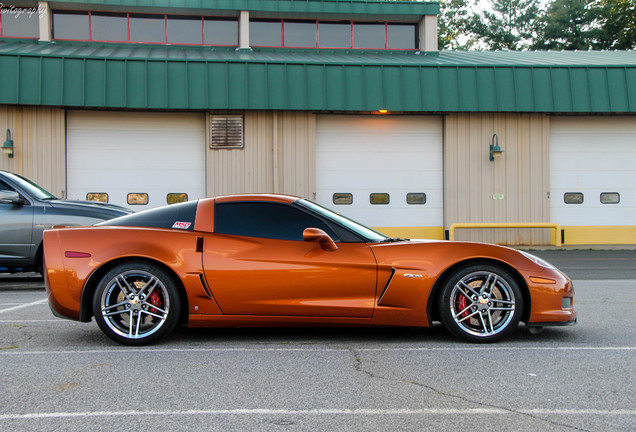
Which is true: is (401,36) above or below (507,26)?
below

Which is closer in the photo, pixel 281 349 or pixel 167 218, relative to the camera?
pixel 281 349

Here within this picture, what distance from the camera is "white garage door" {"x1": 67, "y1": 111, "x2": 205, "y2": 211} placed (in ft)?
63.0

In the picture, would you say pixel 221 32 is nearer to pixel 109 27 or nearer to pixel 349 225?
pixel 109 27

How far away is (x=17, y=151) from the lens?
18.8 metres

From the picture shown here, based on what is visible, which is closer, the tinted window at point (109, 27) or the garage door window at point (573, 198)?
the garage door window at point (573, 198)

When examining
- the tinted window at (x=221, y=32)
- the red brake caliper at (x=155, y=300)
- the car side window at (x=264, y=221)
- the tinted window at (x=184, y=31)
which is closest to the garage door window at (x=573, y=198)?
the tinted window at (x=221, y=32)

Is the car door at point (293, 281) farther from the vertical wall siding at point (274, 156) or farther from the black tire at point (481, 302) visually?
the vertical wall siding at point (274, 156)

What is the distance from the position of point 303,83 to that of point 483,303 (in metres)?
14.2

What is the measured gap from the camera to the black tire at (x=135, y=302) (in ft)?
18.7

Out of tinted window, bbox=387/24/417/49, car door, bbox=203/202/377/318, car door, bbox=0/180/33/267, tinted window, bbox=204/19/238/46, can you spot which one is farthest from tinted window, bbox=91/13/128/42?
car door, bbox=203/202/377/318

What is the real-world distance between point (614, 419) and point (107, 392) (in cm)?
305

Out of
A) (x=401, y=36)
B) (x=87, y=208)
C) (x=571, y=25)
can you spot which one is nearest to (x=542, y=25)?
(x=571, y=25)

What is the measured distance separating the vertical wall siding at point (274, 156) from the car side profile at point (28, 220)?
366 inches

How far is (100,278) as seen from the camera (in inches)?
229
